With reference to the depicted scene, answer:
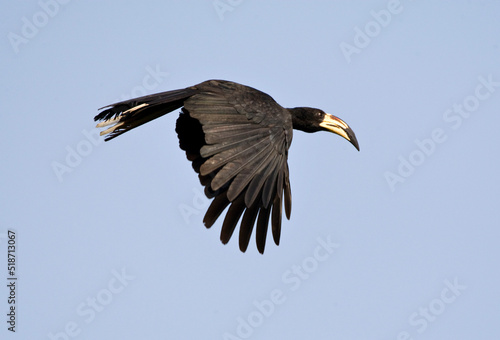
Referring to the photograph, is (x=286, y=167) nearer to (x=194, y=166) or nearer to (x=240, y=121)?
(x=240, y=121)

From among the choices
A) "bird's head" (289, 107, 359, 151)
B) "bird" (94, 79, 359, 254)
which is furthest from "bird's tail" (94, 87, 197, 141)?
"bird's head" (289, 107, 359, 151)

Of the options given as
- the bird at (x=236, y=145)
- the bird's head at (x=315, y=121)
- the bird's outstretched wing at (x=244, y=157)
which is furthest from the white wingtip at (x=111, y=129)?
the bird's head at (x=315, y=121)

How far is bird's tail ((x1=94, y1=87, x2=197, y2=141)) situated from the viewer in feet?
32.7

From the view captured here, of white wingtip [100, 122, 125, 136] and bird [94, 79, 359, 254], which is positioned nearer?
bird [94, 79, 359, 254]

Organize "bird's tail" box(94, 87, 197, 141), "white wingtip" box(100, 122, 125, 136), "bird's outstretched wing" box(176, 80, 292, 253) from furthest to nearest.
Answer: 1. "white wingtip" box(100, 122, 125, 136)
2. "bird's tail" box(94, 87, 197, 141)
3. "bird's outstretched wing" box(176, 80, 292, 253)

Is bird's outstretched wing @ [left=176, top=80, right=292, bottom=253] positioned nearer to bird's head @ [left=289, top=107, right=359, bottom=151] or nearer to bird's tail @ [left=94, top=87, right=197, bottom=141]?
bird's tail @ [left=94, top=87, right=197, bottom=141]

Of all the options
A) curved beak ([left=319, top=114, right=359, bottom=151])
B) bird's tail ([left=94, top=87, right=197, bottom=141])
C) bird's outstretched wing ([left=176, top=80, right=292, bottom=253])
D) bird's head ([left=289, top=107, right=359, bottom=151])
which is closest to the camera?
bird's outstretched wing ([left=176, top=80, right=292, bottom=253])

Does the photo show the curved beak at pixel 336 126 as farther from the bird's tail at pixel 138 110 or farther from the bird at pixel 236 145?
the bird's tail at pixel 138 110

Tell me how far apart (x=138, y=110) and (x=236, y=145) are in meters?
1.48

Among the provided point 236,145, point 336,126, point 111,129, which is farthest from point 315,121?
point 111,129

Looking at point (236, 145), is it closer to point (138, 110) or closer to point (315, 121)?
point (138, 110)

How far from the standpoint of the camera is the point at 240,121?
9617mm

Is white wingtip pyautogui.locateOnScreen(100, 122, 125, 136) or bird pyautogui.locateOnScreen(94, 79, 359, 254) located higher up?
white wingtip pyautogui.locateOnScreen(100, 122, 125, 136)

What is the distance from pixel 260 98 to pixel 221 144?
118cm
